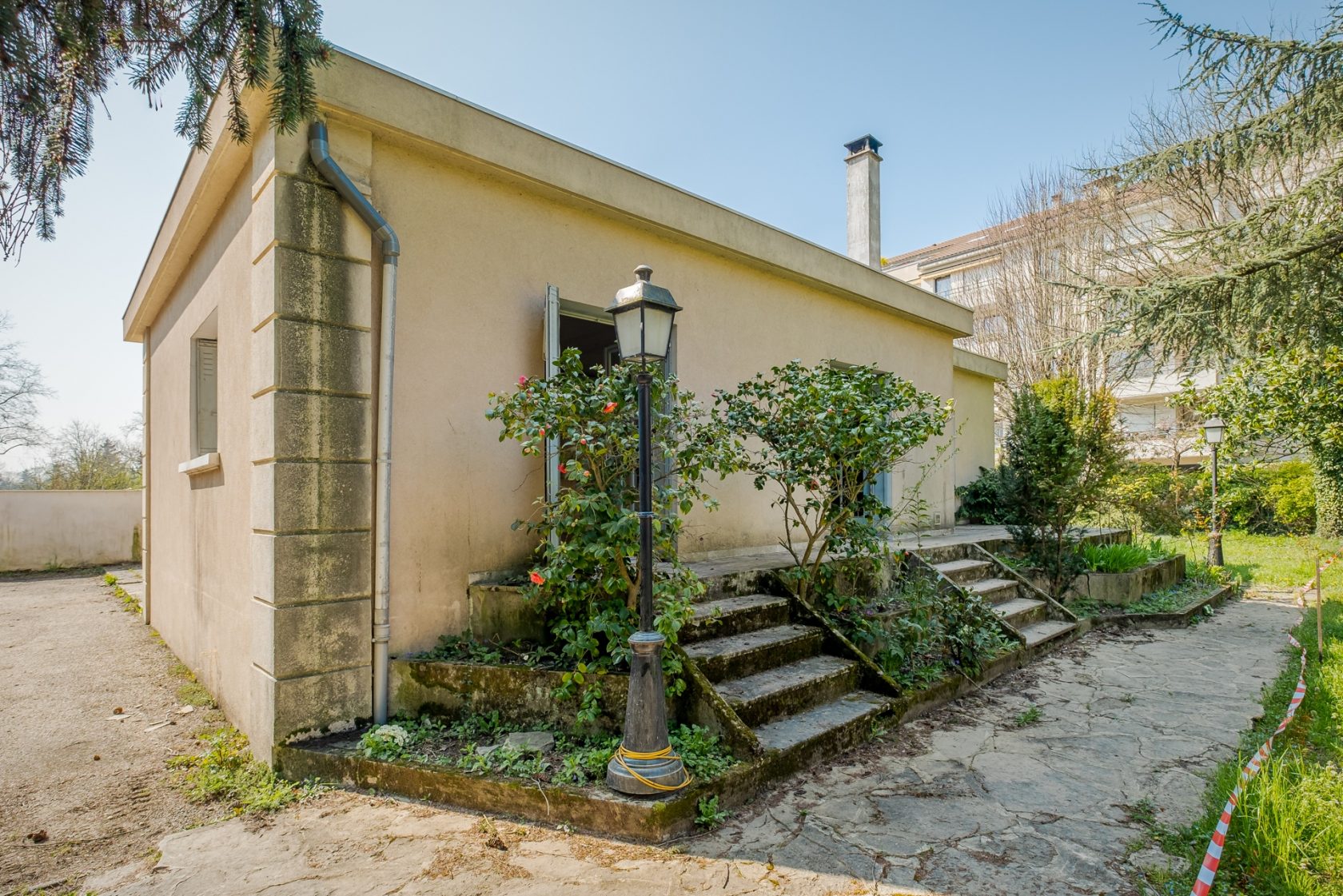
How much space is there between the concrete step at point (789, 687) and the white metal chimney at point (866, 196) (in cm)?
661

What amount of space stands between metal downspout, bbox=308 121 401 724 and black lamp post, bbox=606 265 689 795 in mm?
1343

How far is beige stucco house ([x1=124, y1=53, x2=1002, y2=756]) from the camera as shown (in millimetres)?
3570

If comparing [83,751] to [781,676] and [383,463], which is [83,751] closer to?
[383,463]

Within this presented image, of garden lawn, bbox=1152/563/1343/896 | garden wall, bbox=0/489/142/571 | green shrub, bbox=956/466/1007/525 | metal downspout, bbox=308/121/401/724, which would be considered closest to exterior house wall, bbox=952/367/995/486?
green shrub, bbox=956/466/1007/525

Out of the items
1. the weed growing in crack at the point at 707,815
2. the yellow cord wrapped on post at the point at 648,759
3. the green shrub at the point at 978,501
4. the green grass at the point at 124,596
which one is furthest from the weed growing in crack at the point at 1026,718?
the green grass at the point at 124,596

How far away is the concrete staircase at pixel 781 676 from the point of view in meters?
3.66

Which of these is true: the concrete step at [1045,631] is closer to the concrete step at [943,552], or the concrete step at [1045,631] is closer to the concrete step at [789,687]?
the concrete step at [943,552]

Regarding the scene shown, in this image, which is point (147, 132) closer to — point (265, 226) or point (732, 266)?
point (265, 226)

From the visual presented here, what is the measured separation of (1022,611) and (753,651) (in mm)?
3590

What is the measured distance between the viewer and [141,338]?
8.26 m

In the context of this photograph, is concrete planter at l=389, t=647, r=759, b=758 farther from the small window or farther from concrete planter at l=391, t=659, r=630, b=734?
the small window

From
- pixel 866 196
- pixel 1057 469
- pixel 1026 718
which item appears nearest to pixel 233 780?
pixel 1026 718

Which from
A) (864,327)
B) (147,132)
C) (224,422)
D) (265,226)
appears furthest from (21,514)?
(864,327)

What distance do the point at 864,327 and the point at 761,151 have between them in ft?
8.19
